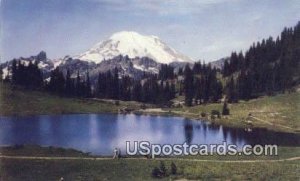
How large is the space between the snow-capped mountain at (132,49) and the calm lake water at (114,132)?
3099mm

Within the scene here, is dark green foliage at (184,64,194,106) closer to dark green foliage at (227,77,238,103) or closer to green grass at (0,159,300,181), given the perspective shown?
dark green foliage at (227,77,238,103)

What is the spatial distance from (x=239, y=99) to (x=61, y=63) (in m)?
9.57

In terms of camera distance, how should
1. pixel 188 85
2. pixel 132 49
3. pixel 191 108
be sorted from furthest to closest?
pixel 188 85 → pixel 191 108 → pixel 132 49

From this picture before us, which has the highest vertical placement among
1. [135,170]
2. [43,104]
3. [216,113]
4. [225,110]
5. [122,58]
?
[122,58]

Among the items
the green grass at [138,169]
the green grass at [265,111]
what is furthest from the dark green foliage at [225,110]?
the green grass at [138,169]

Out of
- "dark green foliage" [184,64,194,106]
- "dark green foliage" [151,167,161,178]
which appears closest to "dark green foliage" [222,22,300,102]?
"dark green foliage" [184,64,194,106]

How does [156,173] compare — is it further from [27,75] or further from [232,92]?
[27,75]

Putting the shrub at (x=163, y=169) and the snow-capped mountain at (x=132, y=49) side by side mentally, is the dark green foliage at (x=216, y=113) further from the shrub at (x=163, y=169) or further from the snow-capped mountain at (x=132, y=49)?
the shrub at (x=163, y=169)

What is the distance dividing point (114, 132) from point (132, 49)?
4503 millimetres

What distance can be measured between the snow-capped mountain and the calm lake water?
122 inches

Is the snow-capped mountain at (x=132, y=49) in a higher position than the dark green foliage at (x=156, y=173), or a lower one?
higher

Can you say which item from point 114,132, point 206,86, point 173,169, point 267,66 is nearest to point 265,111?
point 267,66

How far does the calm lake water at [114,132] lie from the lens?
3297cm

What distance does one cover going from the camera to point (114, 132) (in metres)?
33.8
